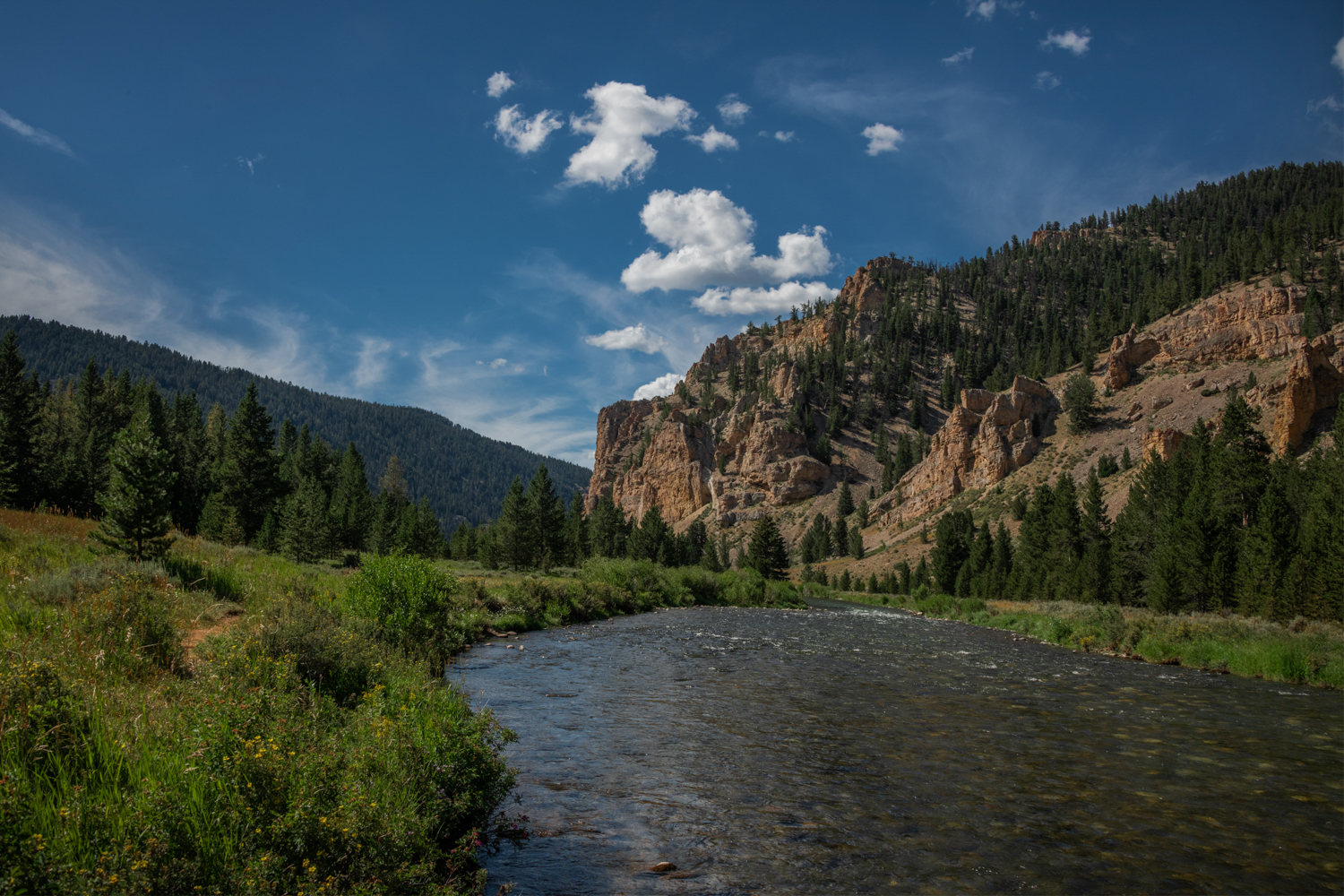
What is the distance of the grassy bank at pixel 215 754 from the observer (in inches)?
184

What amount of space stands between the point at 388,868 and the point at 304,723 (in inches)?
110

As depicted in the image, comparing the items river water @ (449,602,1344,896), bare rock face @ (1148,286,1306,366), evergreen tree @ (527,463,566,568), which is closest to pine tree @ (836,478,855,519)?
bare rock face @ (1148,286,1306,366)

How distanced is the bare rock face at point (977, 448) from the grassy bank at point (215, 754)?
12974 cm

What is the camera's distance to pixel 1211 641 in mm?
27016

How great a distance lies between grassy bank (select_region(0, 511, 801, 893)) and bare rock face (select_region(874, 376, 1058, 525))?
426ft

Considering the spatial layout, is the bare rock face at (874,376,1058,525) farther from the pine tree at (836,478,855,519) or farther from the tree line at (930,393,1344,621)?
the tree line at (930,393,1344,621)

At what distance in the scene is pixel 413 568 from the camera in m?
18.7

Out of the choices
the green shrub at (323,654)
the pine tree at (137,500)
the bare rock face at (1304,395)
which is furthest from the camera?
the bare rock face at (1304,395)

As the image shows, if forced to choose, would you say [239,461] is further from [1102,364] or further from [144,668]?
[1102,364]

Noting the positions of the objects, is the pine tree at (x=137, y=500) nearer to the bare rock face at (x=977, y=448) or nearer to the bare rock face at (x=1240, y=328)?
the bare rock face at (x=977, y=448)

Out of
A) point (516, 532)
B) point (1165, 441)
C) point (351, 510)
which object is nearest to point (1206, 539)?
point (516, 532)

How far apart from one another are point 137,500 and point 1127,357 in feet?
511

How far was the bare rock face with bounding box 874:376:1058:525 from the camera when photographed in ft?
403

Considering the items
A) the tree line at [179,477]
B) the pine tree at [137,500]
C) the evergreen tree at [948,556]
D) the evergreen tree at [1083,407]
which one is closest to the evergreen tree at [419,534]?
the tree line at [179,477]
